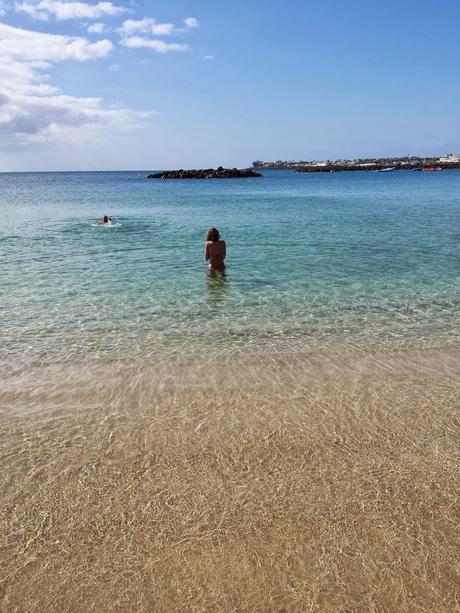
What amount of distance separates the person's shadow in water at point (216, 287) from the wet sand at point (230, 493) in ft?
14.7

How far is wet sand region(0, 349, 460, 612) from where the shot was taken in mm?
3482

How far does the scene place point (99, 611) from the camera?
3.31 metres

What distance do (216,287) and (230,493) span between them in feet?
28.6

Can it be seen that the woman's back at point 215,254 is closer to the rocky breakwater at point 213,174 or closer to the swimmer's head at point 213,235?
the swimmer's head at point 213,235

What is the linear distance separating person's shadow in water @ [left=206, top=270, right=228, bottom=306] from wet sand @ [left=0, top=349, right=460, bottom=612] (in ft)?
14.7

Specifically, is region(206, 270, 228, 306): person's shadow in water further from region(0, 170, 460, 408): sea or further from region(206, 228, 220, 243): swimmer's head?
region(206, 228, 220, 243): swimmer's head

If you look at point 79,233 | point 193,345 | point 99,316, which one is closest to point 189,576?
point 193,345

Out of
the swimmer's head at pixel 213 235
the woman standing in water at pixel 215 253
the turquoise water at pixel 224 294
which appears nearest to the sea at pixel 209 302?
the turquoise water at pixel 224 294

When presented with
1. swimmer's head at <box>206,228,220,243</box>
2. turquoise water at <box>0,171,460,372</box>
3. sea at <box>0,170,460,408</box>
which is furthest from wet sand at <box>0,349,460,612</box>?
swimmer's head at <box>206,228,220,243</box>

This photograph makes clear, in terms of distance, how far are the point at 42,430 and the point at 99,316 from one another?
16.1 feet

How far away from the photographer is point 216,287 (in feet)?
42.0

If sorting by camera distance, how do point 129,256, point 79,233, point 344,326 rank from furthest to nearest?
point 79,233
point 129,256
point 344,326

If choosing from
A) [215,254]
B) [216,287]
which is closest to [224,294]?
[216,287]

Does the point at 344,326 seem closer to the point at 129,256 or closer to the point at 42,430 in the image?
the point at 42,430
